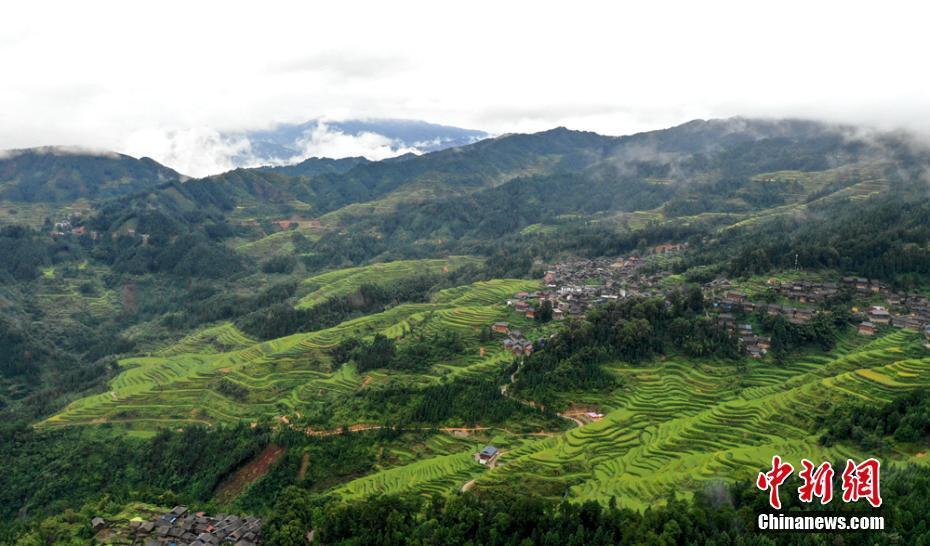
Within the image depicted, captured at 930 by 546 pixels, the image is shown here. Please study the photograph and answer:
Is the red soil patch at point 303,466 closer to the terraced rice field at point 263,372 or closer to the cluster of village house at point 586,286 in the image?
the terraced rice field at point 263,372

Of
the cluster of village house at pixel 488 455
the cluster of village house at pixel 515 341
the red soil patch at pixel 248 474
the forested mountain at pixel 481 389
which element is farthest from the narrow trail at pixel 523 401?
the red soil patch at pixel 248 474

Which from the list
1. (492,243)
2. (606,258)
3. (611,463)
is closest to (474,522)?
(611,463)

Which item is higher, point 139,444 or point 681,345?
point 681,345

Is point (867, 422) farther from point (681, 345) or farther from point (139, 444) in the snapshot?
point (139, 444)

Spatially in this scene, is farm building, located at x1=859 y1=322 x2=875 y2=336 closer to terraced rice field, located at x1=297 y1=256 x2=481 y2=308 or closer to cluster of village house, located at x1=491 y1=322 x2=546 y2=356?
cluster of village house, located at x1=491 y1=322 x2=546 y2=356

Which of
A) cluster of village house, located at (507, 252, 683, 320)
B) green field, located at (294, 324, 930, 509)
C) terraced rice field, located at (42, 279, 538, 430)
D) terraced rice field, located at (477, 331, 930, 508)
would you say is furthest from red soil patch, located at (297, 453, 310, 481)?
cluster of village house, located at (507, 252, 683, 320)

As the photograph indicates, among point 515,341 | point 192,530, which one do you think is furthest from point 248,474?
point 515,341
